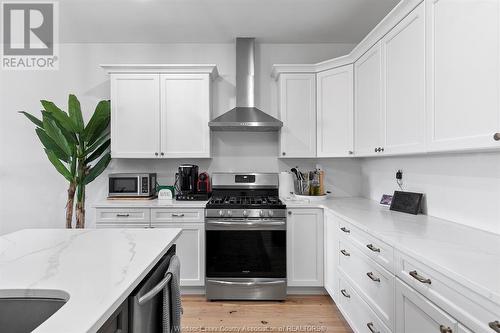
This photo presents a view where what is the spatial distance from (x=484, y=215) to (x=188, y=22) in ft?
9.58

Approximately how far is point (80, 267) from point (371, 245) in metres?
1.51

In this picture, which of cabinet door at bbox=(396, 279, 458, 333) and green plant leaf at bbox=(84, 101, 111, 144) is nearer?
cabinet door at bbox=(396, 279, 458, 333)

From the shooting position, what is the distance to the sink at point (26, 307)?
81 cm

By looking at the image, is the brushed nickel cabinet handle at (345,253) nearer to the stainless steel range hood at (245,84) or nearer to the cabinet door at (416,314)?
the cabinet door at (416,314)

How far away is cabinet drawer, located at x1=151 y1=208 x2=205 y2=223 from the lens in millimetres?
2689

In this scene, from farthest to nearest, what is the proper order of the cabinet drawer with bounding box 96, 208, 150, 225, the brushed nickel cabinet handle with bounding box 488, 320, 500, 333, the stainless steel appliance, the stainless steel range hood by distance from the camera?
the stainless steel range hood → the cabinet drawer with bounding box 96, 208, 150, 225 → the stainless steel appliance → the brushed nickel cabinet handle with bounding box 488, 320, 500, 333

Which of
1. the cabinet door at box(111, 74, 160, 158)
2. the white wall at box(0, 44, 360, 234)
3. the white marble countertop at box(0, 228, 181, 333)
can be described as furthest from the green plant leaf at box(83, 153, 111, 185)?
the white marble countertop at box(0, 228, 181, 333)

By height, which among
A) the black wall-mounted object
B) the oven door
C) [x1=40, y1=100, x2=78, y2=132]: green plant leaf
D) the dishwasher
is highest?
[x1=40, y1=100, x2=78, y2=132]: green plant leaf

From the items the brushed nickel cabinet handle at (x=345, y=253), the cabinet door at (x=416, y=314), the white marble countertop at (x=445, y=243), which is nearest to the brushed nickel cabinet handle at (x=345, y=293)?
the brushed nickel cabinet handle at (x=345, y=253)

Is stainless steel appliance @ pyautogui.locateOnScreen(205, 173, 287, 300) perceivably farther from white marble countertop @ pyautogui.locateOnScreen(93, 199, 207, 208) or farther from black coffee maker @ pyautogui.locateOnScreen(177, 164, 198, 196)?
black coffee maker @ pyautogui.locateOnScreen(177, 164, 198, 196)

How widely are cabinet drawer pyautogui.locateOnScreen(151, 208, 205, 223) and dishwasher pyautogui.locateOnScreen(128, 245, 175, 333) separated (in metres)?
1.38

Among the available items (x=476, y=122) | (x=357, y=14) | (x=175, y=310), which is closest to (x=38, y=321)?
(x=175, y=310)

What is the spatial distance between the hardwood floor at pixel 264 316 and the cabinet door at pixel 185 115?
5.01ft

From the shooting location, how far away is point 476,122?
1.27 m
